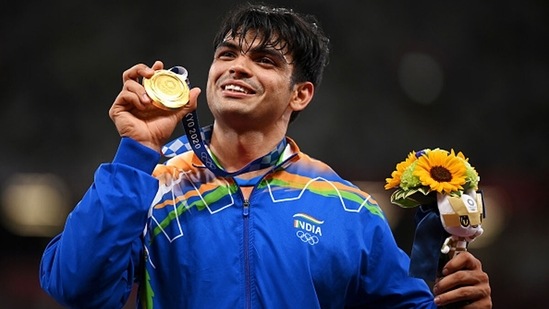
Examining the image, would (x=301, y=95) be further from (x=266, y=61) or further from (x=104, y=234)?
(x=104, y=234)

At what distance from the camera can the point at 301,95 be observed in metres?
3.47

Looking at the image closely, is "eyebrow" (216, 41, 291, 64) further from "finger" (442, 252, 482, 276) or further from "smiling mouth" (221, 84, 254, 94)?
"finger" (442, 252, 482, 276)

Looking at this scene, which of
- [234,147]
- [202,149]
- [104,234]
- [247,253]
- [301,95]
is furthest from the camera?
[301,95]

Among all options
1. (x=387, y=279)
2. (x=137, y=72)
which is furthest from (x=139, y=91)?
(x=387, y=279)

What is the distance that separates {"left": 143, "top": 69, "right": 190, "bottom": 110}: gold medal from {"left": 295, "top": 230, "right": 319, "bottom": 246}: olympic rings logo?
1.80 feet

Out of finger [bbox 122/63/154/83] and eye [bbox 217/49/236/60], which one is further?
eye [bbox 217/49/236/60]

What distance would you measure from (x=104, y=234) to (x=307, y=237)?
67cm

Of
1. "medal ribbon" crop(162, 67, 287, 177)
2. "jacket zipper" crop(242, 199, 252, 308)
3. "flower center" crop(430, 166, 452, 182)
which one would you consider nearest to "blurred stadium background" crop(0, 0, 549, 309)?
"medal ribbon" crop(162, 67, 287, 177)

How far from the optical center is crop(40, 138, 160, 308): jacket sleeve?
8.94 feet

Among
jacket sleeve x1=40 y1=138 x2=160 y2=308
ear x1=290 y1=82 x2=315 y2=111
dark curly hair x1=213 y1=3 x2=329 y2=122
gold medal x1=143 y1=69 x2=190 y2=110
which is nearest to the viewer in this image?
jacket sleeve x1=40 y1=138 x2=160 y2=308

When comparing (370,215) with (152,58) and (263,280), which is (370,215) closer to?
(263,280)

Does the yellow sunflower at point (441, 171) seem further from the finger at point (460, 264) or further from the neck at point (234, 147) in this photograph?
the neck at point (234, 147)

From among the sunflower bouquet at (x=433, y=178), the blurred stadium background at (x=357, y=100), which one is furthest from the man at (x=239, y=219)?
the blurred stadium background at (x=357, y=100)

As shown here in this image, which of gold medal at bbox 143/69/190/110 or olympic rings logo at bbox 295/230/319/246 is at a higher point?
gold medal at bbox 143/69/190/110
